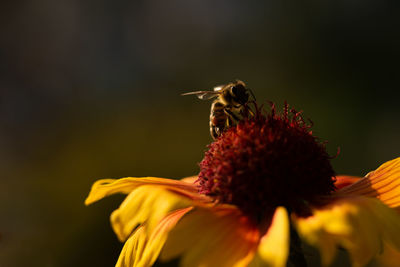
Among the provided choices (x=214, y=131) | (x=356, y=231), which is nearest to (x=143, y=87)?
(x=214, y=131)

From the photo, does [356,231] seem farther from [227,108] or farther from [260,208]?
[227,108]

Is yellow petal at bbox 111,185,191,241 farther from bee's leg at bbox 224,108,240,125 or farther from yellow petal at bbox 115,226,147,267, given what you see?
bee's leg at bbox 224,108,240,125

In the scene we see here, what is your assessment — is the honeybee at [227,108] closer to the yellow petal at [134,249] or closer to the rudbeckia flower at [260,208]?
the rudbeckia flower at [260,208]

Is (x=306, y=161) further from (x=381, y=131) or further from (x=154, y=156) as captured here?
(x=381, y=131)

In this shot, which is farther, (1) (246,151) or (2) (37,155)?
(2) (37,155)

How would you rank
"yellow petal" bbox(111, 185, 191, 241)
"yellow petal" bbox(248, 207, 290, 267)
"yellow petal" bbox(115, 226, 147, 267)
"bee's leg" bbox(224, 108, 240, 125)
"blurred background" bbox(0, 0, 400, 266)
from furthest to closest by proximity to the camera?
"blurred background" bbox(0, 0, 400, 266) < "bee's leg" bbox(224, 108, 240, 125) < "yellow petal" bbox(115, 226, 147, 267) < "yellow petal" bbox(111, 185, 191, 241) < "yellow petal" bbox(248, 207, 290, 267)

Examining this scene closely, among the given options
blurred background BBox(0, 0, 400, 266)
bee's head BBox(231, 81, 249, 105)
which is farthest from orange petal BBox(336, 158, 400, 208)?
blurred background BBox(0, 0, 400, 266)

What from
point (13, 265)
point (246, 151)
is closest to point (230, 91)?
point (246, 151)

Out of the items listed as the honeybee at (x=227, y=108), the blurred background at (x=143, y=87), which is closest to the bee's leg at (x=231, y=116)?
the honeybee at (x=227, y=108)
